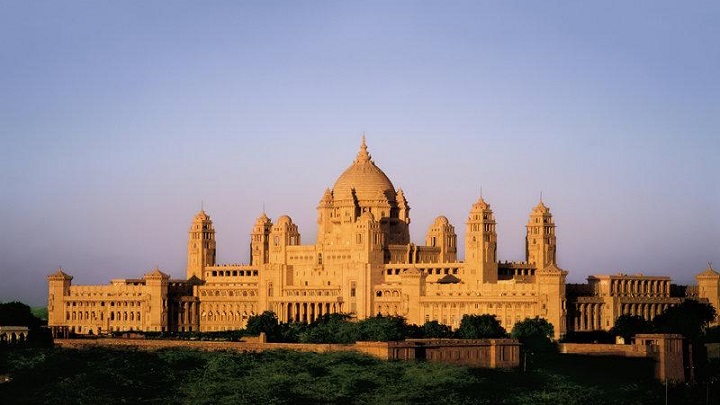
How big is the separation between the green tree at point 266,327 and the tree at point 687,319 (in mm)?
34538

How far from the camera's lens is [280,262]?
199750 mm

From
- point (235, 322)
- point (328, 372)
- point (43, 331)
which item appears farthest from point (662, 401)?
point (235, 322)

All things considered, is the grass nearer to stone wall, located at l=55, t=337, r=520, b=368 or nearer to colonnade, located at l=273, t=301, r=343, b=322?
stone wall, located at l=55, t=337, r=520, b=368

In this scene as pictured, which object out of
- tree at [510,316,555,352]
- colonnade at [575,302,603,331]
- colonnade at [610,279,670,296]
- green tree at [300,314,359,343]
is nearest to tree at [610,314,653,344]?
tree at [510,316,555,352]

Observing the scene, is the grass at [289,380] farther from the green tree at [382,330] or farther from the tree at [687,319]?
the tree at [687,319]

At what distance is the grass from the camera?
12562cm

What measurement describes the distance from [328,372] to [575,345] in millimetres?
28706

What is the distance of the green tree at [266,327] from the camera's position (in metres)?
163

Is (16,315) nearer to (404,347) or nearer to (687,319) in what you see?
(404,347)

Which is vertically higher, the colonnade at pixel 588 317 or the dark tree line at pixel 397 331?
the colonnade at pixel 588 317

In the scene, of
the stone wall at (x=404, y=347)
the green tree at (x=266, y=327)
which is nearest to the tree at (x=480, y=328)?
the stone wall at (x=404, y=347)

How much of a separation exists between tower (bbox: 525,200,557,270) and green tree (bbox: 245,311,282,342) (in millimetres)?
30038

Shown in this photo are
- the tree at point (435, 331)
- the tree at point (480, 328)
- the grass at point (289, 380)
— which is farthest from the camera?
the tree at point (435, 331)

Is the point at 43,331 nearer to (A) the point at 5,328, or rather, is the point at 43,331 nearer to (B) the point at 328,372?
(A) the point at 5,328
